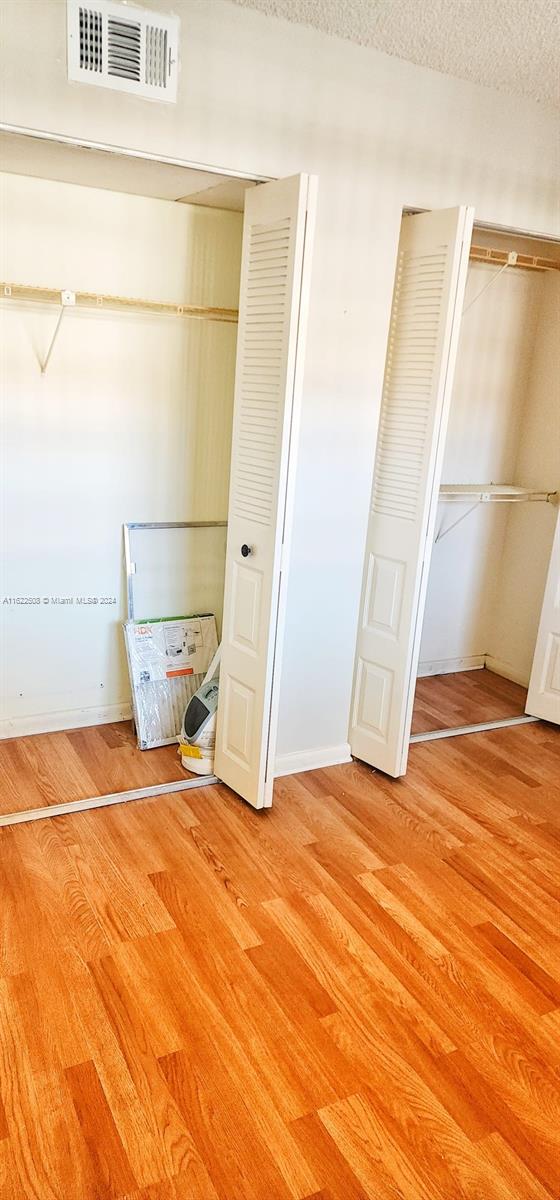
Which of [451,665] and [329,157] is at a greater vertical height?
[329,157]

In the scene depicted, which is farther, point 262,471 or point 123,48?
point 262,471

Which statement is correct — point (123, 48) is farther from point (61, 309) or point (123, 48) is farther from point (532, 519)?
point (532, 519)

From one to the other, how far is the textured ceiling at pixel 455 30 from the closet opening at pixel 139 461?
52cm

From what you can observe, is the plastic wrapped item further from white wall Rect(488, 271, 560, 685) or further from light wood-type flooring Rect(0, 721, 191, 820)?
white wall Rect(488, 271, 560, 685)

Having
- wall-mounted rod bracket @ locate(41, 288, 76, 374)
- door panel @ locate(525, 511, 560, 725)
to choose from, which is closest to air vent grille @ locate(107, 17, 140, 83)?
wall-mounted rod bracket @ locate(41, 288, 76, 374)

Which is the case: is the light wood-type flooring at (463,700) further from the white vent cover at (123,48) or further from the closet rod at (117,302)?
the white vent cover at (123,48)

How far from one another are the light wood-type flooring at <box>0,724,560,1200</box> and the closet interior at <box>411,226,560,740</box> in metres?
1.23

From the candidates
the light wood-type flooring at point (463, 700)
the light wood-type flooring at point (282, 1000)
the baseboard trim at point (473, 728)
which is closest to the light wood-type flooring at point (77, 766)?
the light wood-type flooring at point (282, 1000)

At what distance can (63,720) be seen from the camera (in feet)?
11.5

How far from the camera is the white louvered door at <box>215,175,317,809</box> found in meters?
2.56

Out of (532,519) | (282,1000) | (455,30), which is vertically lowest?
(282,1000)

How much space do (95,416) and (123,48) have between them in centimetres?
129

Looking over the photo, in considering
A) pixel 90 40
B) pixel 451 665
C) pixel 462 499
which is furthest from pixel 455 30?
pixel 451 665

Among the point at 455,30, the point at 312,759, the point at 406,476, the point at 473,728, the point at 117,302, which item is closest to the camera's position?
the point at 455,30
